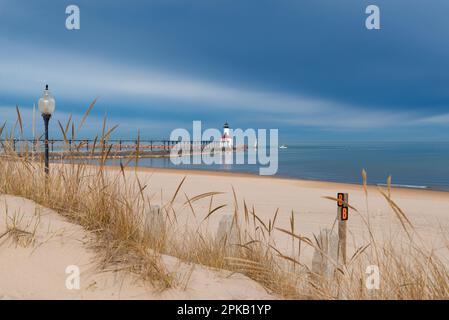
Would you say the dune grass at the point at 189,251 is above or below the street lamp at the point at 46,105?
below

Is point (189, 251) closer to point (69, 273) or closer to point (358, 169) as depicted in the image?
point (69, 273)

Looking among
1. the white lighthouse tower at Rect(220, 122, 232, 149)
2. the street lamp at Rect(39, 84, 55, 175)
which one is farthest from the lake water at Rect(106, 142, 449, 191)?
the white lighthouse tower at Rect(220, 122, 232, 149)

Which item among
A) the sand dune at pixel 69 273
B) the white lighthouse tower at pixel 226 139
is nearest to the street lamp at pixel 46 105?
the sand dune at pixel 69 273

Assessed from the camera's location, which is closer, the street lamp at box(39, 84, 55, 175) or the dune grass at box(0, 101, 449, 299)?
the dune grass at box(0, 101, 449, 299)

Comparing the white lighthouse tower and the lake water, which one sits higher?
the white lighthouse tower

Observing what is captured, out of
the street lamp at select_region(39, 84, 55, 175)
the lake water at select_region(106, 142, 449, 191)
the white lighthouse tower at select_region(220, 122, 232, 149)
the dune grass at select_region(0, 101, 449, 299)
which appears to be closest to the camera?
the dune grass at select_region(0, 101, 449, 299)

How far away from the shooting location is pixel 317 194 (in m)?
16.2

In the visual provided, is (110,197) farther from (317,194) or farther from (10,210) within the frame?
(317,194)

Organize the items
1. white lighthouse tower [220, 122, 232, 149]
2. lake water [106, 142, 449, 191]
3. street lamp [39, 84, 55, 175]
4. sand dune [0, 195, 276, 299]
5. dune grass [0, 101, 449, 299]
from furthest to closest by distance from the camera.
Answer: white lighthouse tower [220, 122, 232, 149] < lake water [106, 142, 449, 191] < street lamp [39, 84, 55, 175] < dune grass [0, 101, 449, 299] < sand dune [0, 195, 276, 299]

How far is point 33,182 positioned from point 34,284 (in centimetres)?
214

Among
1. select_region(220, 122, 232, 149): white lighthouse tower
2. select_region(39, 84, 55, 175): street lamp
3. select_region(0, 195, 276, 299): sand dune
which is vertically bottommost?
select_region(0, 195, 276, 299): sand dune

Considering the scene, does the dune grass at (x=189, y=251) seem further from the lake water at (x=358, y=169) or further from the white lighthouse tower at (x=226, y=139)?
the white lighthouse tower at (x=226, y=139)

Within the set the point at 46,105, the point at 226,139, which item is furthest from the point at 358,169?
the point at 226,139

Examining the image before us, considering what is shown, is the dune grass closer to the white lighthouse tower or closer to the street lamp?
the street lamp
